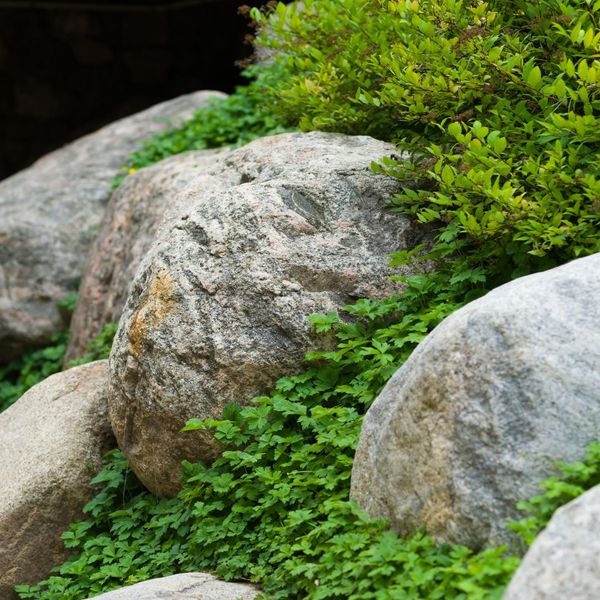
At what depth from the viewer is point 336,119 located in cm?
535

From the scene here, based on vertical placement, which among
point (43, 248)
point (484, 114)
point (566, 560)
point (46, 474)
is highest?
point (484, 114)

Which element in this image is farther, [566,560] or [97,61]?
[97,61]

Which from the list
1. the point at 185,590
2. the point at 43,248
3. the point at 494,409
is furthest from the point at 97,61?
the point at 494,409

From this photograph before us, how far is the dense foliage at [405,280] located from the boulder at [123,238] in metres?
1.84

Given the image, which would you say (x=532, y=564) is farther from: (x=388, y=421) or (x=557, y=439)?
(x=388, y=421)

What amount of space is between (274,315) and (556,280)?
1.45 meters

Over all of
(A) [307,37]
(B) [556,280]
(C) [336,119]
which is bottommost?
(B) [556,280]

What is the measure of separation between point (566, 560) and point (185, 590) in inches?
66.1

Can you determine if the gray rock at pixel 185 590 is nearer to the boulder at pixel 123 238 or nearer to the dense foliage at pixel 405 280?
the dense foliage at pixel 405 280

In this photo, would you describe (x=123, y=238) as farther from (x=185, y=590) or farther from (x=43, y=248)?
(x=185, y=590)

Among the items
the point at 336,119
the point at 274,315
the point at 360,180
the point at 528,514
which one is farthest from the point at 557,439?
the point at 336,119

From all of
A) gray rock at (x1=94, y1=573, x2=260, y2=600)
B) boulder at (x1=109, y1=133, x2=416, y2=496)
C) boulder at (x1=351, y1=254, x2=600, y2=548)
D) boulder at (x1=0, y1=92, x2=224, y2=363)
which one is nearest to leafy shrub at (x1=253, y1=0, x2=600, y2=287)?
boulder at (x1=109, y1=133, x2=416, y2=496)

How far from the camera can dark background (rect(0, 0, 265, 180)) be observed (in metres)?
13.3

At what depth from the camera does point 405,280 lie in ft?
14.4
